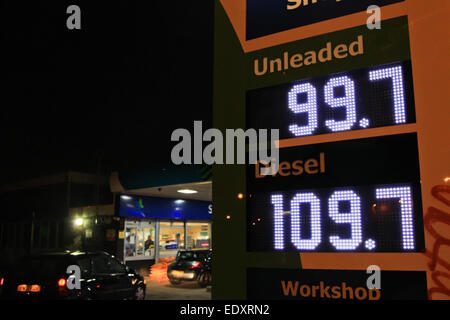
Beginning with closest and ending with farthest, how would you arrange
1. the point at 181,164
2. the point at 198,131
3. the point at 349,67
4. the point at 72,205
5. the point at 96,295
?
the point at 349,67 < the point at 198,131 < the point at 96,295 < the point at 181,164 < the point at 72,205

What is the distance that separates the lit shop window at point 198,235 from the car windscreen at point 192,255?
8.32 m

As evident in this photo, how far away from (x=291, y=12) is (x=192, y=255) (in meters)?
15.2

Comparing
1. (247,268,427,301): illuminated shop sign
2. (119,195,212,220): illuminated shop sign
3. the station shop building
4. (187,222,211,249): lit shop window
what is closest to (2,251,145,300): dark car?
the station shop building

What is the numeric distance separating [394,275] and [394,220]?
1.19 feet

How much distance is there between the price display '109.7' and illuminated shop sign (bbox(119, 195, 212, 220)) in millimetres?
19398

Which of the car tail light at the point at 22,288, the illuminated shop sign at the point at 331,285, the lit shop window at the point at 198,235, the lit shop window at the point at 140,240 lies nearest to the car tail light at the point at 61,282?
the car tail light at the point at 22,288

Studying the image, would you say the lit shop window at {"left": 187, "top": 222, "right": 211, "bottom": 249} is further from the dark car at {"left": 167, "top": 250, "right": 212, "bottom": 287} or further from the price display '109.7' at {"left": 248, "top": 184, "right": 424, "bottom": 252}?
the price display '109.7' at {"left": 248, "top": 184, "right": 424, "bottom": 252}

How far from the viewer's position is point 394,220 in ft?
9.43

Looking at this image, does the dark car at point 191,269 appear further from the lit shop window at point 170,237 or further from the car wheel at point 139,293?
the lit shop window at point 170,237

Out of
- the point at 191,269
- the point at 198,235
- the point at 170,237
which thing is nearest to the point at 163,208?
→ the point at 170,237

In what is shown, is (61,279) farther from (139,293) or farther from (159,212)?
(159,212)

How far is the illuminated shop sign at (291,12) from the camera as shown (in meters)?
3.35
